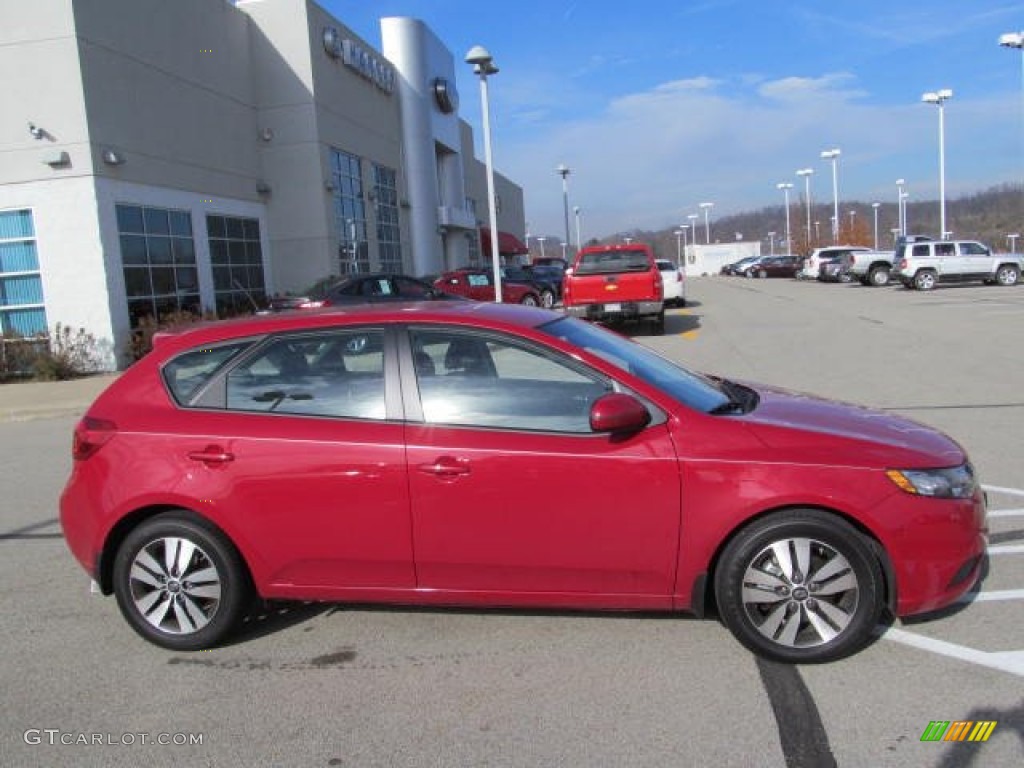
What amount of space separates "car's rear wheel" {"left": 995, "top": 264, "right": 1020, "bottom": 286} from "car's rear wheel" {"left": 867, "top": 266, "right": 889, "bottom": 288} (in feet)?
17.1

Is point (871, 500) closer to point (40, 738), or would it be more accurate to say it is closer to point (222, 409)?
point (222, 409)

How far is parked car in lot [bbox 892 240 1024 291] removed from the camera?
3228 centimetres

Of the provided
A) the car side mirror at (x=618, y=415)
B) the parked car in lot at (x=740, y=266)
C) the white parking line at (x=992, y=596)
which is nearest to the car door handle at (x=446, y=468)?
the car side mirror at (x=618, y=415)

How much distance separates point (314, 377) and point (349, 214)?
26.4m

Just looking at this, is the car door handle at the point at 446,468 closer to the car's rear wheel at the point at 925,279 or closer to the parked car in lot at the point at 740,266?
the car's rear wheel at the point at 925,279

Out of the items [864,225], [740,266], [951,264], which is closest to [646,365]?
[951,264]

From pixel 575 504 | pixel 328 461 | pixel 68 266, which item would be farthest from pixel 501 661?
pixel 68 266

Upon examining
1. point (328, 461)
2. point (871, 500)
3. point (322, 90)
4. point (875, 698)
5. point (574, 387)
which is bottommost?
point (875, 698)

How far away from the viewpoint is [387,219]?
34344 mm

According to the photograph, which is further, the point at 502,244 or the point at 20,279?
the point at 502,244

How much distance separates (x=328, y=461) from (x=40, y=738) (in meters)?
1.55

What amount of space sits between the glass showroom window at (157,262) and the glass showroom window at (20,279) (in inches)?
65.1

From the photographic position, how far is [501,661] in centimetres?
378

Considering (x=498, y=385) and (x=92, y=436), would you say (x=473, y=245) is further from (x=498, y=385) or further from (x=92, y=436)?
(x=498, y=385)
